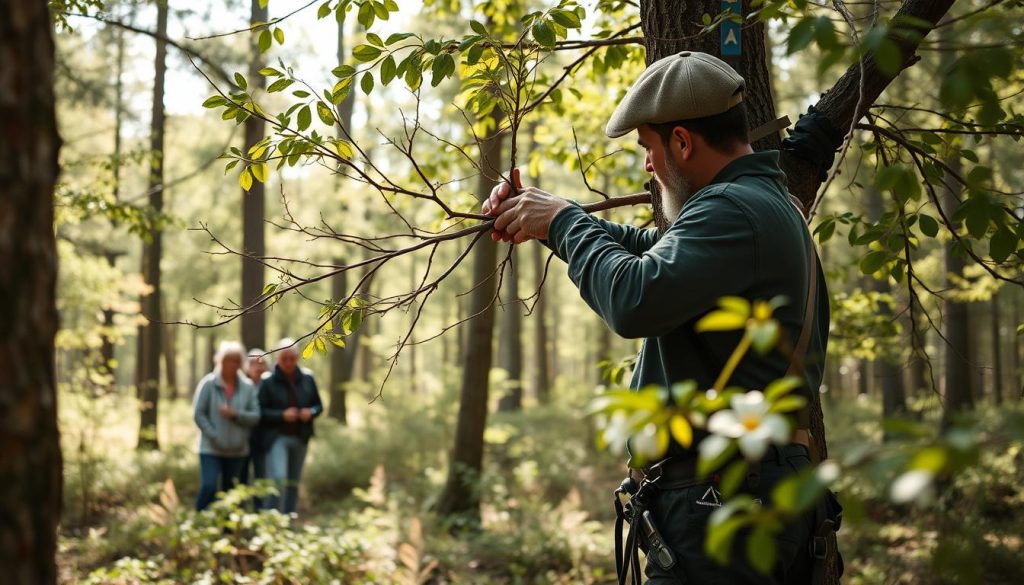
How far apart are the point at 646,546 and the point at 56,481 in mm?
1467

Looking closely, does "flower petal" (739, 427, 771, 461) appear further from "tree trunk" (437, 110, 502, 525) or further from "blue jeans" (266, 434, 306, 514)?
"tree trunk" (437, 110, 502, 525)

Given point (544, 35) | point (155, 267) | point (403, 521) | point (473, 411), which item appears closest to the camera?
point (544, 35)

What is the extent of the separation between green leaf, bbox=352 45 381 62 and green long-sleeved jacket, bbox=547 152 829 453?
3.62 ft

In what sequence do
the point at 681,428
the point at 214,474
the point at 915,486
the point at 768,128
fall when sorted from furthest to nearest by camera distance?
the point at 214,474
the point at 768,128
the point at 681,428
the point at 915,486

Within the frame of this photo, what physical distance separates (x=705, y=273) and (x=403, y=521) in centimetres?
699

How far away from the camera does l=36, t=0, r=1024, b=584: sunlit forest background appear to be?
251 cm

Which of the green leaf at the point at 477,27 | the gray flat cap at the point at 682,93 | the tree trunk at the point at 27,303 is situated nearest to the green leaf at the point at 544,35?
the green leaf at the point at 477,27

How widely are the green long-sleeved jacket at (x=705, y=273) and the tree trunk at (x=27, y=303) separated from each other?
3.90 feet

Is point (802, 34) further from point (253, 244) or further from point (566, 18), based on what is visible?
point (253, 244)

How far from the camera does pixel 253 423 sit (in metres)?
7.62

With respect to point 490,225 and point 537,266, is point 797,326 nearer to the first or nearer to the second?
point 490,225

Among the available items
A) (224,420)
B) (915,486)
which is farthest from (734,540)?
(224,420)

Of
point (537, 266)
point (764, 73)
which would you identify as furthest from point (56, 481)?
point (537, 266)

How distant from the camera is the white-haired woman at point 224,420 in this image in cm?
748
